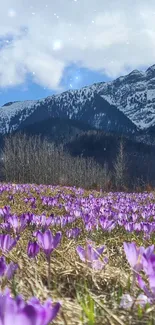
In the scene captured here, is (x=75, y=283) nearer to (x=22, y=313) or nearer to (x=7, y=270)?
(x=7, y=270)

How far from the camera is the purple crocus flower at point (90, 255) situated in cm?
162

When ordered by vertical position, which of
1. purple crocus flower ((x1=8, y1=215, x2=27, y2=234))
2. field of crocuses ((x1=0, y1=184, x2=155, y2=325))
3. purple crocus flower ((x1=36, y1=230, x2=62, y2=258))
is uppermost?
purple crocus flower ((x1=8, y1=215, x2=27, y2=234))

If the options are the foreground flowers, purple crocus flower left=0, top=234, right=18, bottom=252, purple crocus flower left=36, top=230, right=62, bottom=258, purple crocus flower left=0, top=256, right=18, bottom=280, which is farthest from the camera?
purple crocus flower left=0, top=234, right=18, bottom=252

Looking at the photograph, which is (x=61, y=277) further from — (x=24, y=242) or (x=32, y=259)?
(x=24, y=242)

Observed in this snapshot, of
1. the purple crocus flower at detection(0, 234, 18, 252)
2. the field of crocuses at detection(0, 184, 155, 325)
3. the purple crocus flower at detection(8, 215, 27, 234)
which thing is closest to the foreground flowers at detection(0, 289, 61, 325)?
the field of crocuses at detection(0, 184, 155, 325)

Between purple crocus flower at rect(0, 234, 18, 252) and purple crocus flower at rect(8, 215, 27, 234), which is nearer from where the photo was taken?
purple crocus flower at rect(0, 234, 18, 252)

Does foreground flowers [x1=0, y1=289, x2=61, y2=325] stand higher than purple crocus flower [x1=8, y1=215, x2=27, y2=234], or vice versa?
purple crocus flower [x1=8, y1=215, x2=27, y2=234]

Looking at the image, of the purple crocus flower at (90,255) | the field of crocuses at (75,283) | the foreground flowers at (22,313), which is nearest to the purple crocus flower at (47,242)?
the field of crocuses at (75,283)

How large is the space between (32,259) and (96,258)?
349 millimetres

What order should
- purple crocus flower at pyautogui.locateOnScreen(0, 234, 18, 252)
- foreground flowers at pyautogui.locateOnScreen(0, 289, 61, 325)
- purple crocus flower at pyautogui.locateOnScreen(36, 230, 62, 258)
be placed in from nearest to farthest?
1. foreground flowers at pyautogui.locateOnScreen(0, 289, 61, 325)
2. purple crocus flower at pyautogui.locateOnScreen(36, 230, 62, 258)
3. purple crocus flower at pyautogui.locateOnScreen(0, 234, 18, 252)

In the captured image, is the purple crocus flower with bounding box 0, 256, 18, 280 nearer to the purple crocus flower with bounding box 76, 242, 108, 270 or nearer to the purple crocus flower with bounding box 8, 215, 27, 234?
the purple crocus flower with bounding box 76, 242, 108, 270

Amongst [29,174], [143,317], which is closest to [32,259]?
[143,317]

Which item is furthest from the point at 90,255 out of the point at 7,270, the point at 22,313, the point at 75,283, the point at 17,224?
the point at 17,224

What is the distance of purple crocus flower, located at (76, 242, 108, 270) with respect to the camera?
1.62m
